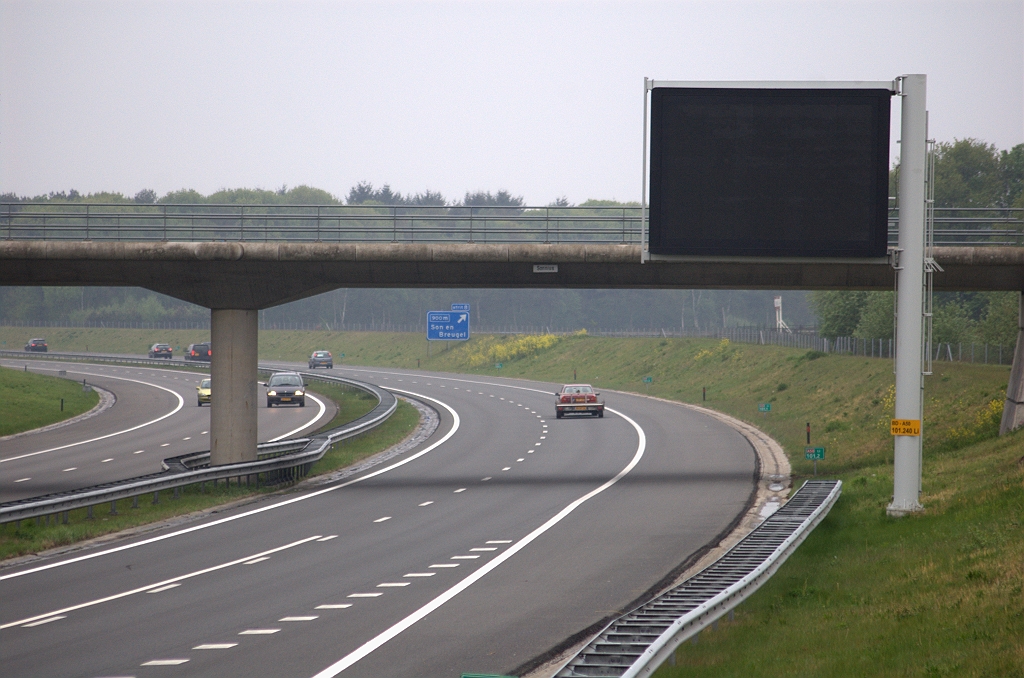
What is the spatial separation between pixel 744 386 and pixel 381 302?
10343cm

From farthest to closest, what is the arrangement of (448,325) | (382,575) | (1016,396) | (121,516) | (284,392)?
A: (448,325) < (284,392) < (1016,396) < (121,516) < (382,575)

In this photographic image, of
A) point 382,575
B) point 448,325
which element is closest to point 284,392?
point 448,325

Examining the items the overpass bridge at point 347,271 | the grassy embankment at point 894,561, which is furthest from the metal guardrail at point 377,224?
the grassy embankment at point 894,561

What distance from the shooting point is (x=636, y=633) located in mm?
10766

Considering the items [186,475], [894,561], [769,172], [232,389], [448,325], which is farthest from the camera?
[448,325]

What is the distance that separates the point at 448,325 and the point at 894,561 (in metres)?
53.7

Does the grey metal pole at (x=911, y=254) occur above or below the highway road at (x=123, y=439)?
above

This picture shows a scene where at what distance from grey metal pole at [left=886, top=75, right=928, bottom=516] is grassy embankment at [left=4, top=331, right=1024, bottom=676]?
2149 mm

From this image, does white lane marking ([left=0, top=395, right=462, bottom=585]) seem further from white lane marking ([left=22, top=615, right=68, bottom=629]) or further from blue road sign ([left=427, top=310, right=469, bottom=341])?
blue road sign ([left=427, top=310, right=469, bottom=341])

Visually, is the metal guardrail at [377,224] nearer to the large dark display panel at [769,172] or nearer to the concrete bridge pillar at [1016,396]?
the large dark display panel at [769,172]

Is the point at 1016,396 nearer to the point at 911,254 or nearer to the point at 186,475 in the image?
the point at 911,254

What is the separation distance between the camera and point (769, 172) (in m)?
25.4

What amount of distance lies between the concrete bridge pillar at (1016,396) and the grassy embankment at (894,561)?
0.85 metres

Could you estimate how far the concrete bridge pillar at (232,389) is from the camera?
102 ft
